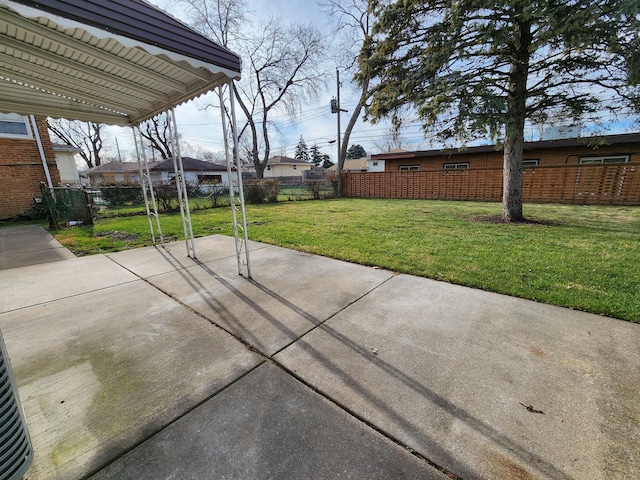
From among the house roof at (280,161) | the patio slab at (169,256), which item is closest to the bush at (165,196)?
the patio slab at (169,256)

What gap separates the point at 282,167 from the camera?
146 feet

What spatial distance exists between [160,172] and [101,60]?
28446 millimetres

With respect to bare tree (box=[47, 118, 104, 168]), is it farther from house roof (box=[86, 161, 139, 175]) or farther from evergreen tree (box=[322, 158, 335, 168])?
evergreen tree (box=[322, 158, 335, 168])

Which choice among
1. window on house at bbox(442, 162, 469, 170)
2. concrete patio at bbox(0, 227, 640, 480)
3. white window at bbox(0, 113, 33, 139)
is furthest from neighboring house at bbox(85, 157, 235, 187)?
concrete patio at bbox(0, 227, 640, 480)

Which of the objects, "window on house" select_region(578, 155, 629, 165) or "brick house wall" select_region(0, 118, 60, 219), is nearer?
"brick house wall" select_region(0, 118, 60, 219)

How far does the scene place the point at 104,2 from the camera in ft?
6.39

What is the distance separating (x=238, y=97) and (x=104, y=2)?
20906 millimetres

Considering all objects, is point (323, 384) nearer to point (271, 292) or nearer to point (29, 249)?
point (271, 292)

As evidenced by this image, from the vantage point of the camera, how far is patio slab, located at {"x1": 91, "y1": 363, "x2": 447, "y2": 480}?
1241 mm

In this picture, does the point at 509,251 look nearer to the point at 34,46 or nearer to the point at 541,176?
the point at 34,46

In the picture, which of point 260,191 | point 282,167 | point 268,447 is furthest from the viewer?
point 282,167

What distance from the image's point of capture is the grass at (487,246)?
309 centimetres

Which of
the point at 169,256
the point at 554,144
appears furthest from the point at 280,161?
the point at 169,256

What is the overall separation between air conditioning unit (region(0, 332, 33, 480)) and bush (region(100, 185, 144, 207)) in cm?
1509
